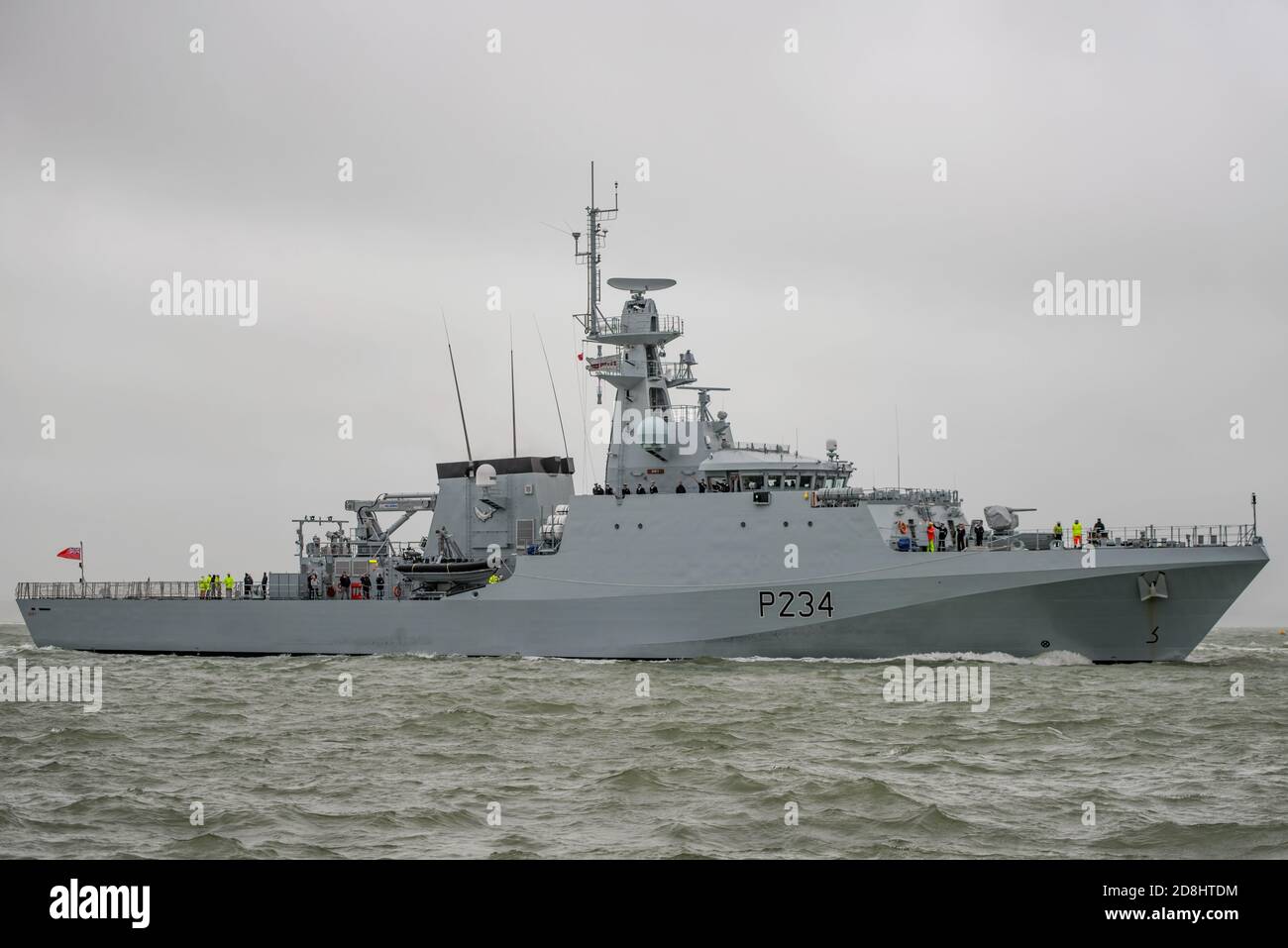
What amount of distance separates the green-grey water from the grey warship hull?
1430 millimetres

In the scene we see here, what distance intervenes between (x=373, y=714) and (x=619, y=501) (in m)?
8.50

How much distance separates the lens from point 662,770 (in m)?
11.6

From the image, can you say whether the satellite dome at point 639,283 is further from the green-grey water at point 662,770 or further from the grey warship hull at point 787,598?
the green-grey water at point 662,770

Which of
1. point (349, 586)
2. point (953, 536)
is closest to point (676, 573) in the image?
point (953, 536)

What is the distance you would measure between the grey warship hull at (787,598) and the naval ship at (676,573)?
0.04 meters

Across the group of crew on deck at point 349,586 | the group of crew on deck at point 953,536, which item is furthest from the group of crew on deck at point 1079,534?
the group of crew on deck at point 349,586

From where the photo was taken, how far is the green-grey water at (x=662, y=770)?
902cm

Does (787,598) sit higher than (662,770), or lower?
higher

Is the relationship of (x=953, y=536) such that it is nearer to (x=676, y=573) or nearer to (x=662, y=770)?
(x=676, y=573)

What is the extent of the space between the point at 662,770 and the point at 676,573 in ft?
36.9

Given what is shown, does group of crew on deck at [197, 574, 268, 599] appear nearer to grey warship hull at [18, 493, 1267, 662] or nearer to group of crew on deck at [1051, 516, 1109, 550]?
grey warship hull at [18, 493, 1267, 662]

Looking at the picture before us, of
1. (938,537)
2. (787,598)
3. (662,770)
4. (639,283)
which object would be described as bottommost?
(662,770)

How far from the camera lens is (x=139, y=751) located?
13430mm
